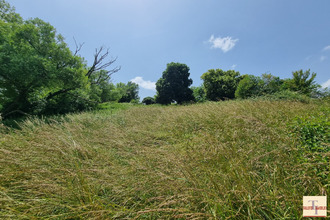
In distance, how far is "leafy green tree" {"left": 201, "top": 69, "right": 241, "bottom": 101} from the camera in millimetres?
17734

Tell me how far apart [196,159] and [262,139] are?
1066mm

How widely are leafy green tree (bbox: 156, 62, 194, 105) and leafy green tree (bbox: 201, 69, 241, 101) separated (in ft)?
10.2

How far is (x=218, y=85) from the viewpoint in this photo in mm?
17938

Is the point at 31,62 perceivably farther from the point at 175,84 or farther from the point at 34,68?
the point at 175,84

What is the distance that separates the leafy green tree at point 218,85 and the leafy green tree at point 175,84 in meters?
3.11

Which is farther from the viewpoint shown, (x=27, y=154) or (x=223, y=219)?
(x=27, y=154)

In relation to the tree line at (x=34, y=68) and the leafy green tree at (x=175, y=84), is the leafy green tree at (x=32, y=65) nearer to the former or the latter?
the tree line at (x=34, y=68)

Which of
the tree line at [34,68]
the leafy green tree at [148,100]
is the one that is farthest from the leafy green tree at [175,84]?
the tree line at [34,68]

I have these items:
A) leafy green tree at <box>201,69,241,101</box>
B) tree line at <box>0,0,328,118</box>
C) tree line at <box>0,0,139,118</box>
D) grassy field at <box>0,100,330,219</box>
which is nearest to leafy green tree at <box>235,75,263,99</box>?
tree line at <box>0,0,328,118</box>

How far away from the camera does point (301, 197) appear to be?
104 cm

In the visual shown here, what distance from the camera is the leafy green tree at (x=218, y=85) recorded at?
17.7 metres

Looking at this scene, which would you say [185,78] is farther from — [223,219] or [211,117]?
[223,219]

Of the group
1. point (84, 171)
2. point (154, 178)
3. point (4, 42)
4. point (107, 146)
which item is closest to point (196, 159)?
point (154, 178)

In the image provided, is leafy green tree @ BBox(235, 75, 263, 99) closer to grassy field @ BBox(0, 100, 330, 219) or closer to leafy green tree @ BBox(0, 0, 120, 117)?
grassy field @ BBox(0, 100, 330, 219)
